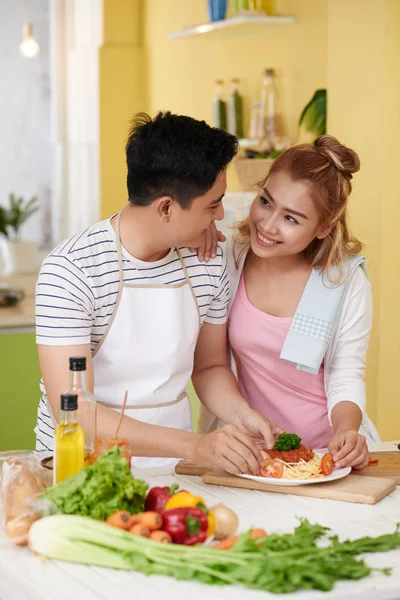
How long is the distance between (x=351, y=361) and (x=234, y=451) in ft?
1.92

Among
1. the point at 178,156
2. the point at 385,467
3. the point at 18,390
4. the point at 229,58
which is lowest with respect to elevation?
the point at 18,390

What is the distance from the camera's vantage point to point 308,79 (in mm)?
4363

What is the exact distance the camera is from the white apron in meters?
2.24

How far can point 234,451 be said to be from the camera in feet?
6.57

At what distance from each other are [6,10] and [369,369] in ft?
12.2

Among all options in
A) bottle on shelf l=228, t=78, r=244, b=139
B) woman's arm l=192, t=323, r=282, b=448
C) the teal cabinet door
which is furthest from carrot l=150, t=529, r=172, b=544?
bottle on shelf l=228, t=78, r=244, b=139

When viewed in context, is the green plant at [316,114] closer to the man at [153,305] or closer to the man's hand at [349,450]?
the man at [153,305]

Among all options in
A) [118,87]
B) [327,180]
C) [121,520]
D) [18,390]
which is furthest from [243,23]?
[121,520]

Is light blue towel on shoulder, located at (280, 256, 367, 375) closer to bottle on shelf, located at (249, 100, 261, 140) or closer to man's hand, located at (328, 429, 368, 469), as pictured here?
man's hand, located at (328, 429, 368, 469)

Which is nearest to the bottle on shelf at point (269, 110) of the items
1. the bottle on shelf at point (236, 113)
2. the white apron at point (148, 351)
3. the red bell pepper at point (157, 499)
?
the bottle on shelf at point (236, 113)

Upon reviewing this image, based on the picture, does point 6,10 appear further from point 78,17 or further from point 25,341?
point 25,341

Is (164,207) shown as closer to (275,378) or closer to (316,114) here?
(275,378)

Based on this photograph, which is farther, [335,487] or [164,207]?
[164,207]

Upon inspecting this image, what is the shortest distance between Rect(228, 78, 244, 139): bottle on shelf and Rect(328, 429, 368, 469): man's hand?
2764 millimetres
